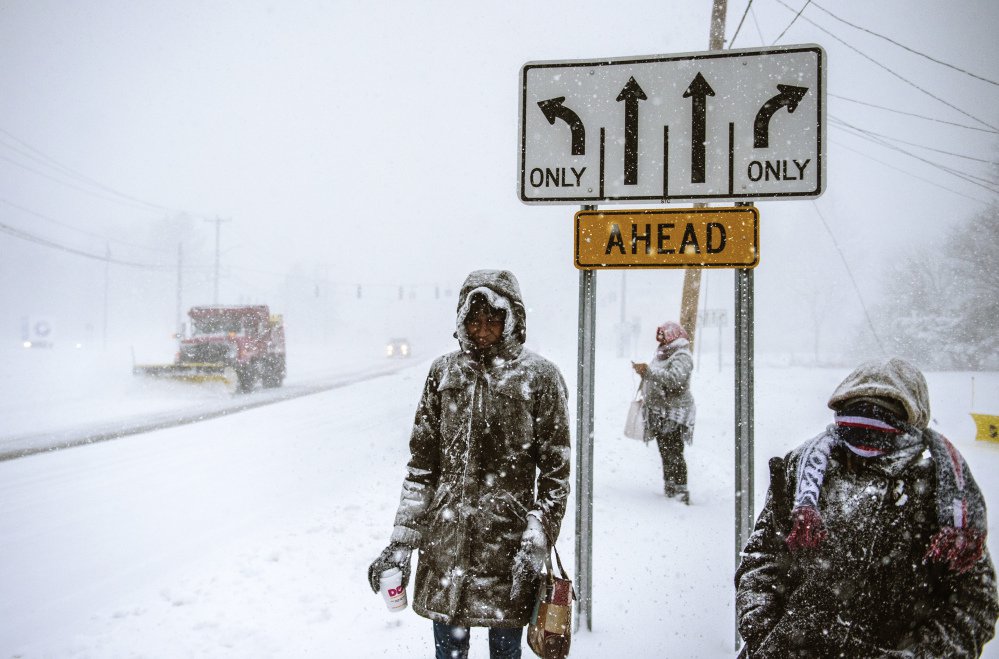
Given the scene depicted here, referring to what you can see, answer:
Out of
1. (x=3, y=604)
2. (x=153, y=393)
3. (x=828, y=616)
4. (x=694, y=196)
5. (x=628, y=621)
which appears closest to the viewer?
(x=828, y=616)

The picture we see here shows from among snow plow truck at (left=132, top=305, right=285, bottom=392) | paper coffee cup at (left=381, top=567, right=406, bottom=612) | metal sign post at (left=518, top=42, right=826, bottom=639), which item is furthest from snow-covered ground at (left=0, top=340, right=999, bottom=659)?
snow plow truck at (left=132, top=305, right=285, bottom=392)

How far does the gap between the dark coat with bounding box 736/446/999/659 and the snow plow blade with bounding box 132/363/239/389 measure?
59.5 ft

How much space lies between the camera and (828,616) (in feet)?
5.52

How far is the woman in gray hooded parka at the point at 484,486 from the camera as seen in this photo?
217 cm

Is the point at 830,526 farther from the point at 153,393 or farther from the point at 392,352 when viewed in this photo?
the point at 392,352

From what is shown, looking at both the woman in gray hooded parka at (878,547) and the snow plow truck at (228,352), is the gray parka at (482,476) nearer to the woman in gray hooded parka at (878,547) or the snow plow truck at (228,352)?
the woman in gray hooded parka at (878,547)

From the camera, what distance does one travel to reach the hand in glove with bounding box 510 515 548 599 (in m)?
2.15

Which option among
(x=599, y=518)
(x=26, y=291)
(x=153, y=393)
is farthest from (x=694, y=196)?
(x=26, y=291)

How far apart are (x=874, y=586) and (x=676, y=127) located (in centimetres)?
245

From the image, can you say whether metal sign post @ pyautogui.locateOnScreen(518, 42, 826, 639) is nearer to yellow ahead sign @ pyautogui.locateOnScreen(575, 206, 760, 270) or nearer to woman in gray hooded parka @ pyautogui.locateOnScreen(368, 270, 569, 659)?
→ yellow ahead sign @ pyautogui.locateOnScreen(575, 206, 760, 270)

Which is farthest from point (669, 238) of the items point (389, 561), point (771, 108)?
point (389, 561)

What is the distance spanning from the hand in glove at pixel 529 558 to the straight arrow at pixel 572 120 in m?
2.12

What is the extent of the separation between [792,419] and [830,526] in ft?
39.0

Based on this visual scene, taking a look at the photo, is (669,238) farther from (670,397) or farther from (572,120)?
(670,397)
